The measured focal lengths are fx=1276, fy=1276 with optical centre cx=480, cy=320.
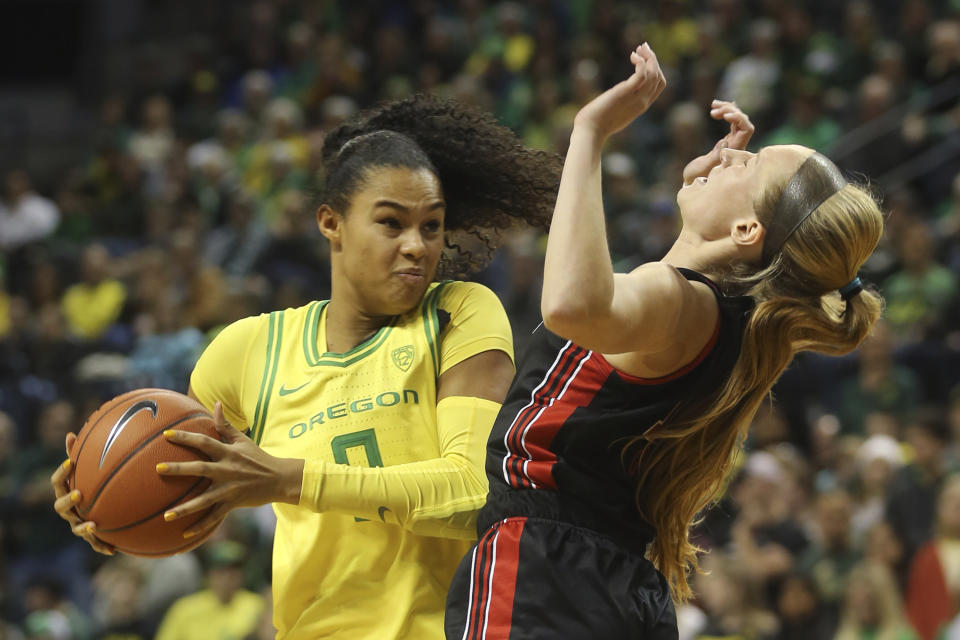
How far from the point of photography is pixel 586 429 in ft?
8.65

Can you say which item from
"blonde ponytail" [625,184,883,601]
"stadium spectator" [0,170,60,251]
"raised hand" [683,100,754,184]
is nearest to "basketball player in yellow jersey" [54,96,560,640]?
"blonde ponytail" [625,184,883,601]

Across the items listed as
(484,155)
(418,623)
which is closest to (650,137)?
(484,155)

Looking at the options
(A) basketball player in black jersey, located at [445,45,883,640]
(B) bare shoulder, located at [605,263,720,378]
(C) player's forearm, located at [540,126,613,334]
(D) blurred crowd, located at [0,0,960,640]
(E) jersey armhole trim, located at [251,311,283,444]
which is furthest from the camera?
(D) blurred crowd, located at [0,0,960,640]

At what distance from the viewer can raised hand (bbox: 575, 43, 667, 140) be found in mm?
2463

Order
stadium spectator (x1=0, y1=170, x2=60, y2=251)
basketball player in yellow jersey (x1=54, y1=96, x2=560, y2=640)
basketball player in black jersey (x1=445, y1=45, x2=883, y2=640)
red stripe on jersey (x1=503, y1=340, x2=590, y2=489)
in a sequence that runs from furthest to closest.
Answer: stadium spectator (x1=0, y1=170, x2=60, y2=251) → basketball player in yellow jersey (x1=54, y1=96, x2=560, y2=640) → red stripe on jersey (x1=503, y1=340, x2=590, y2=489) → basketball player in black jersey (x1=445, y1=45, x2=883, y2=640)

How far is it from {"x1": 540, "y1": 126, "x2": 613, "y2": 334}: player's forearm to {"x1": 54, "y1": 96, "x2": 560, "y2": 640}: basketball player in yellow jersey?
65cm

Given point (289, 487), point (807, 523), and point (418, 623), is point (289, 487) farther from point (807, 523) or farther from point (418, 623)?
point (807, 523)

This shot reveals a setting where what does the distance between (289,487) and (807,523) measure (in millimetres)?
4656

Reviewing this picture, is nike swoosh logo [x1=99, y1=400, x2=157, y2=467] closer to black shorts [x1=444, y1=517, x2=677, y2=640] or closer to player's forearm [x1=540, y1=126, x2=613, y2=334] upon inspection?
black shorts [x1=444, y1=517, x2=677, y2=640]

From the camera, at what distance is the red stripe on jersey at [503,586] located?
2594 millimetres

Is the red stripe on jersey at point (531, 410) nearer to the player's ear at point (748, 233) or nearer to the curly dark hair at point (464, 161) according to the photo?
the player's ear at point (748, 233)

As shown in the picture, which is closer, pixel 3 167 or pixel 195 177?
pixel 195 177

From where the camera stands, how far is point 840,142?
28.7 ft

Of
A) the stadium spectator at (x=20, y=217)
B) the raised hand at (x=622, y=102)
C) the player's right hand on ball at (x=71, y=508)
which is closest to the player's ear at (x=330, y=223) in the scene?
the player's right hand on ball at (x=71, y=508)
